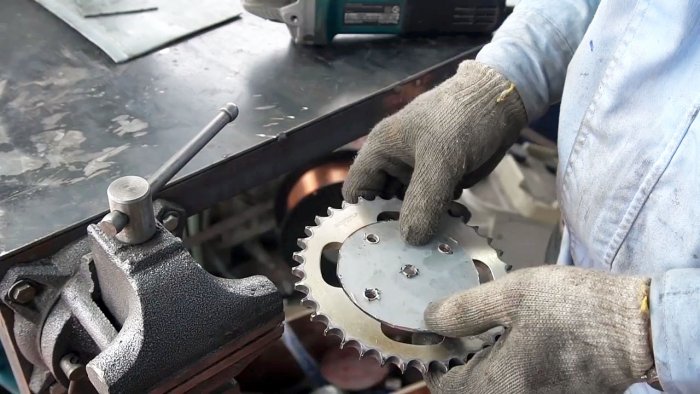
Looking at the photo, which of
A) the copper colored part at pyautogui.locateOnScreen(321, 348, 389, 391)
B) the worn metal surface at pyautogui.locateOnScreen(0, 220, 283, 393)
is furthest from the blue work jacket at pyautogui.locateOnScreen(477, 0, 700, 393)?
the copper colored part at pyautogui.locateOnScreen(321, 348, 389, 391)

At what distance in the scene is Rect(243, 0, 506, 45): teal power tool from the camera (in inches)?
34.6

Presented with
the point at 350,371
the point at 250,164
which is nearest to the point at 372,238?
the point at 250,164

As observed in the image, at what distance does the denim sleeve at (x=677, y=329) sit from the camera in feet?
1.69

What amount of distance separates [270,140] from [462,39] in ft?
1.21

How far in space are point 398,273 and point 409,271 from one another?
0.4 inches

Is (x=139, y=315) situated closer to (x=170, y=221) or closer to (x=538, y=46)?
(x=170, y=221)

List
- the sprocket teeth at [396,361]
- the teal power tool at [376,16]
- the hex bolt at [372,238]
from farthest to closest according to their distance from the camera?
the teal power tool at [376,16], the hex bolt at [372,238], the sprocket teeth at [396,361]

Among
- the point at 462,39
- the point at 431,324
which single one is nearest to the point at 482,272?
the point at 431,324

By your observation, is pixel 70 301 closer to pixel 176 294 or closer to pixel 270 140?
pixel 176 294

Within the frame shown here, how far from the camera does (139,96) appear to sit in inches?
30.8

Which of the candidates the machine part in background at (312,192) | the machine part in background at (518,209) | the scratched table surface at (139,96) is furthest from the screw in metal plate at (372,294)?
the machine part in background at (518,209)

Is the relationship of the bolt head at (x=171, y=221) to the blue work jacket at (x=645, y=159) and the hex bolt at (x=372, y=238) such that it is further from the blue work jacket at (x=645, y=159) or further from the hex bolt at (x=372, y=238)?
the blue work jacket at (x=645, y=159)

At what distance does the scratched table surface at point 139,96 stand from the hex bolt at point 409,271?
20cm

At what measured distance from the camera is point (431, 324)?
1.98ft
